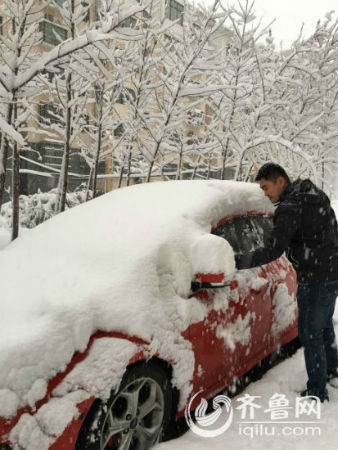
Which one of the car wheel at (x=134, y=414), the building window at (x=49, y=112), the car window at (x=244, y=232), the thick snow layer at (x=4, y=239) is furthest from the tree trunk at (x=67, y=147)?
the car wheel at (x=134, y=414)

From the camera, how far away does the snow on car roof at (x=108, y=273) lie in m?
1.79

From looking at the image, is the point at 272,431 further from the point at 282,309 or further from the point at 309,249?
the point at 309,249

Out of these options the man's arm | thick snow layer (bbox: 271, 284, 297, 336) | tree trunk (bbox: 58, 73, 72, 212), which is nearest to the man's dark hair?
the man's arm

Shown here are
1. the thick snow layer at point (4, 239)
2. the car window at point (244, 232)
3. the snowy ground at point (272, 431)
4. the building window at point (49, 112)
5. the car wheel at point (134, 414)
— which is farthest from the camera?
the building window at point (49, 112)

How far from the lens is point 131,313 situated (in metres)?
2.08

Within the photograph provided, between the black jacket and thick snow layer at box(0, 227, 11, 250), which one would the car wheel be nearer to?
the black jacket

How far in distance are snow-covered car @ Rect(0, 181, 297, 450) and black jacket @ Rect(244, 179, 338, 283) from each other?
0.38 metres

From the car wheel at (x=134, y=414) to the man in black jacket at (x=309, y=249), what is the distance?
3.35ft

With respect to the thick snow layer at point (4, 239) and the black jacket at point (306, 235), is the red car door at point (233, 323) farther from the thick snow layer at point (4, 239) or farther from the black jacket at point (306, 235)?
the thick snow layer at point (4, 239)

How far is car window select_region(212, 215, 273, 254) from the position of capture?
9.52 feet

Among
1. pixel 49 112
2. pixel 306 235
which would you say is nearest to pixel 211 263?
pixel 306 235

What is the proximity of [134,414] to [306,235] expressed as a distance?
156cm

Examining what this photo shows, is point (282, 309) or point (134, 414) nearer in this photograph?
point (134, 414)

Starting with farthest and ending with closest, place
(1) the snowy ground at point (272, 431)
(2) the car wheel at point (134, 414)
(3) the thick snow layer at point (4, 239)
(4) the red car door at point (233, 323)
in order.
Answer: (3) the thick snow layer at point (4, 239) → (4) the red car door at point (233, 323) → (1) the snowy ground at point (272, 431) → (2) the car wheel at point (134, 414)
